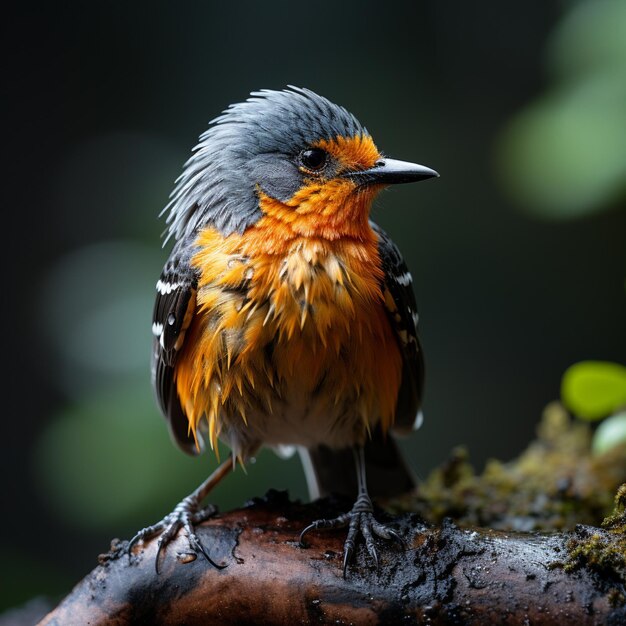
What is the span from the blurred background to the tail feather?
102 centimetres

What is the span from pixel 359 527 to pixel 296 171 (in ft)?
4.67

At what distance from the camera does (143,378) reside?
4551mm

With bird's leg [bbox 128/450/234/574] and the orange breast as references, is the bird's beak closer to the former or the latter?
the orange breast

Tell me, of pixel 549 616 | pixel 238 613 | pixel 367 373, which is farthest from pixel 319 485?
pixel 549 616

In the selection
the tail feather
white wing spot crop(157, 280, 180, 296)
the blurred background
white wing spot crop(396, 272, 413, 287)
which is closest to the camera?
white wing spot crop(157, 280, 180, 296)

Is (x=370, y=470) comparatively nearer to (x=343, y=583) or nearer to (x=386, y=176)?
(x=343, y=583)

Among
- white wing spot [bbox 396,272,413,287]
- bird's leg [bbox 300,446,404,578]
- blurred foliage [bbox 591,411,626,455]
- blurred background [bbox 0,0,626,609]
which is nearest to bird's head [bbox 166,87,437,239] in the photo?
white wing spot [bbox 396,272,413,287]

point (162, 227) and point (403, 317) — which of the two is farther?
point (162, 227)

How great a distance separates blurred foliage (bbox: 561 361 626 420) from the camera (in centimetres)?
334

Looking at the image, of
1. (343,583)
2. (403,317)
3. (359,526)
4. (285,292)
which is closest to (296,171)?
(285,292)

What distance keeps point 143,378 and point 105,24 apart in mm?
3218

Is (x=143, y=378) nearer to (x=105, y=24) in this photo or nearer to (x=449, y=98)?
(x=105, y=24)

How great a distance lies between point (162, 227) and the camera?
199 inches

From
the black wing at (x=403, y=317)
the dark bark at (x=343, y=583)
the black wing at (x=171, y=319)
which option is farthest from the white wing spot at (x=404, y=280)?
the dark bark at (x=343, y=583)
